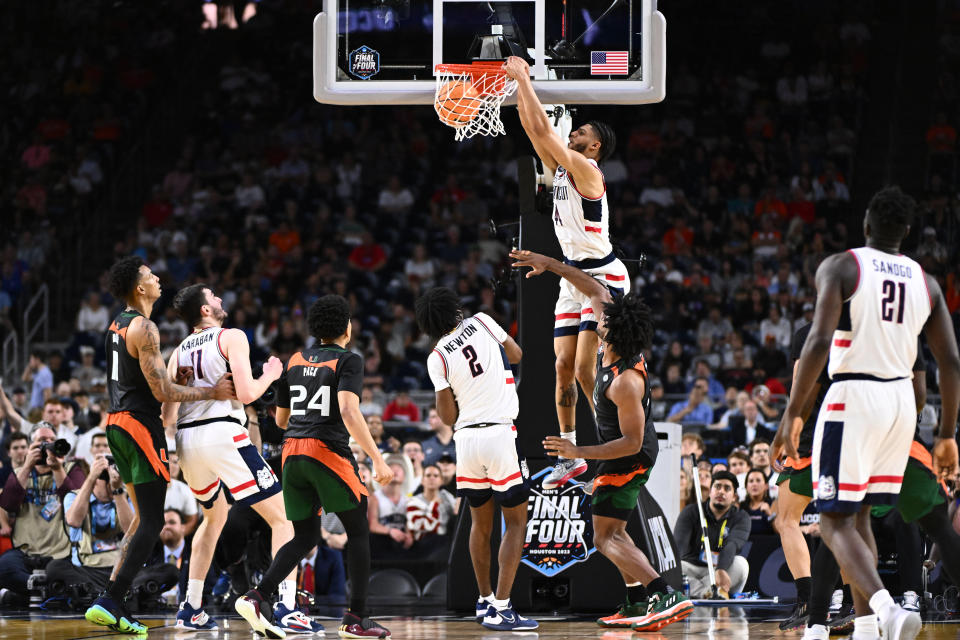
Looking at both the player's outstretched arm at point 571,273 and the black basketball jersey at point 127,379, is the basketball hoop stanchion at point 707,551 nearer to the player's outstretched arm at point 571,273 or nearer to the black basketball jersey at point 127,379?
the player's outstretched arm at point 571,273

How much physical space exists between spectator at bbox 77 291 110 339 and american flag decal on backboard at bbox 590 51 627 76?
1095 cm

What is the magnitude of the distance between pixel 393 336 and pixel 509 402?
9.35m

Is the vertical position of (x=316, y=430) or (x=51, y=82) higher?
(x=51, y=82)

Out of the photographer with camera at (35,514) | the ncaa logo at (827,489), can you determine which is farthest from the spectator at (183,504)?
the ncaa logo at (827,489)

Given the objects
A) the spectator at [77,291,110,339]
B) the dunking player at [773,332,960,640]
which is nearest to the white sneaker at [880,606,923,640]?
the dunking player at [773,332,960,640]

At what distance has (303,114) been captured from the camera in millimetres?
21906

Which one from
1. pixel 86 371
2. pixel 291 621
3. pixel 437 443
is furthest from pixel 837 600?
pixel 86 371

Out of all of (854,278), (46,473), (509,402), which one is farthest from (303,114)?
(854,278)

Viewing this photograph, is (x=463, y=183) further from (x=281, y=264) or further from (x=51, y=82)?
(x=51, y=82)

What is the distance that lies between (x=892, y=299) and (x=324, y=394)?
3446mm

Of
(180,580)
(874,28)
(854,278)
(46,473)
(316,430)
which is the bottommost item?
(180,580)

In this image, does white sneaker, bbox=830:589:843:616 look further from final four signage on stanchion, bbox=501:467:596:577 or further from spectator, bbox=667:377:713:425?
spectator, bbox=667:377:713:425

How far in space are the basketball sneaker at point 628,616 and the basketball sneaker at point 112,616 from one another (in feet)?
9.43

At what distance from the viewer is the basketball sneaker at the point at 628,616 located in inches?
304
